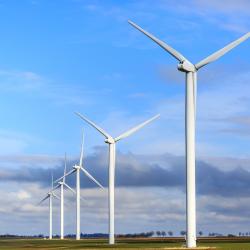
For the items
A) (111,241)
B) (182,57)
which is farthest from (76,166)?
(182,57)

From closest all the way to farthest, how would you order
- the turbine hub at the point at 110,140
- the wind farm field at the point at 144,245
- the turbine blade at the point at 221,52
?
1. the turbine blade at the point at 221,52
2. the wind farm field at the point at 144,245
3. the turbine hub at the point at 110,140

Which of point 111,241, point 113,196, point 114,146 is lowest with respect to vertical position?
point 111,241

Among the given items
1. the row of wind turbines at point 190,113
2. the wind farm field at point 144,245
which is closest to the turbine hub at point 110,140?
the wind farm field at point 144,245

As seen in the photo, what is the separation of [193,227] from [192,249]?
10.5 feet

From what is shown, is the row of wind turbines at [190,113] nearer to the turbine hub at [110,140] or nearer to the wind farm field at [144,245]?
the wind farm field at [144,245]

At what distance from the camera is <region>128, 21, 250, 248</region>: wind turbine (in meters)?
84.2

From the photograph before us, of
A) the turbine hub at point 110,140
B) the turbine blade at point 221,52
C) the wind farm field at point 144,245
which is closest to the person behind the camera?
the turbine blade at point 221,52

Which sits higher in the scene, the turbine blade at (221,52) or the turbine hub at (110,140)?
the turbine blade at (221,52)

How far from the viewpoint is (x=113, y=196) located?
132750mm

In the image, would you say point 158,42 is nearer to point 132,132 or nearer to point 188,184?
point 188,184

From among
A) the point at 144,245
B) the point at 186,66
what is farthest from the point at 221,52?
the point at 144,245

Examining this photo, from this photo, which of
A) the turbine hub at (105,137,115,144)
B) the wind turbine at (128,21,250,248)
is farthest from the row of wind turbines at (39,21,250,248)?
the turbine hub at (105,137,115,144)

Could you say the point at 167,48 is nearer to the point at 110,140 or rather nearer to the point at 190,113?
the point at 190,113

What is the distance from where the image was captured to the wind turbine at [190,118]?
8419 centimetres
